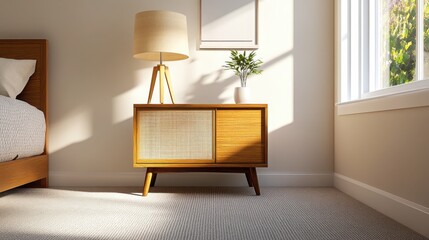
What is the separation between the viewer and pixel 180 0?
2.92 m

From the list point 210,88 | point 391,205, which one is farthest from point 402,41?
point 210,88

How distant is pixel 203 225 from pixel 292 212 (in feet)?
1.64

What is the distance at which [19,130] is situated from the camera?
2.38 metres

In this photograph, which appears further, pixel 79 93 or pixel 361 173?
pixel 79 93

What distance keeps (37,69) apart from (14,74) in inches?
6.7

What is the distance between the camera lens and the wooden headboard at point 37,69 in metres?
2.84

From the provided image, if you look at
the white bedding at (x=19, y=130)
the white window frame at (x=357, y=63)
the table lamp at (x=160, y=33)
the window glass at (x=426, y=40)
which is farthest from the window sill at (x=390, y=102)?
the white bedding at (x=19, y=130)

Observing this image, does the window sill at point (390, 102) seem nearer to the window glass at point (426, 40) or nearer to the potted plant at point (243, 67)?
the window glass at point (426, 40)

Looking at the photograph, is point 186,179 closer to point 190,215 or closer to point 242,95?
point 242,95

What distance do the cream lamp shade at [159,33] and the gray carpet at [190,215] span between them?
2.83 ft

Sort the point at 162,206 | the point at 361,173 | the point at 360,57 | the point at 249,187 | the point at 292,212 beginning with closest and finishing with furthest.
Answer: the point at 292,212
the point at 162,206
the point at 361,173
the point at 360,57
the point at 249,187

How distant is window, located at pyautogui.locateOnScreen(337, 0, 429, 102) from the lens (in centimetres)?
195

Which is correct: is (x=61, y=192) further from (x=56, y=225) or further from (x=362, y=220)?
(x=362, y=220)

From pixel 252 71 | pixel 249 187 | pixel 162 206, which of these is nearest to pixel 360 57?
pixel 252 71
